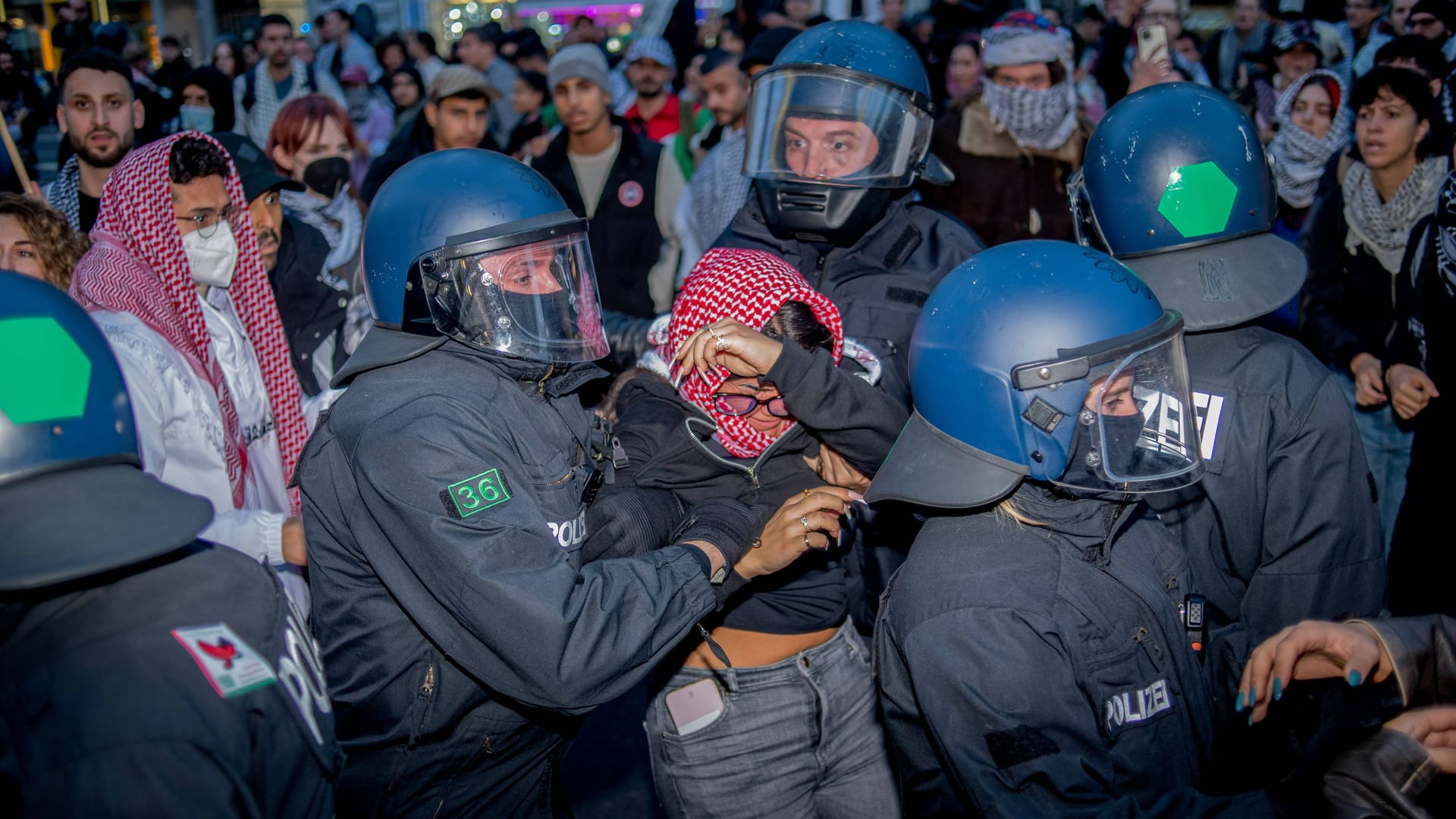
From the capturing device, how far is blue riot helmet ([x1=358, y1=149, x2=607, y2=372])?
215cm

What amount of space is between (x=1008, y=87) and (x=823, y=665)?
3.74m

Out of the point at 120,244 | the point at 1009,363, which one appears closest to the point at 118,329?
the point at 120,244

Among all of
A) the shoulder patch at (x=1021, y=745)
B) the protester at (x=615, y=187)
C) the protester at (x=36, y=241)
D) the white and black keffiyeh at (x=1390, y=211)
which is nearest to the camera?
the shoulder patch at (x=1021, y=745)

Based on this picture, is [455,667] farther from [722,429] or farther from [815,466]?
[815,466]

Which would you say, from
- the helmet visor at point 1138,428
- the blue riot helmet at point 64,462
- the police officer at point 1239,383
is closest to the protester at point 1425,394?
the police officer at point 1239,383

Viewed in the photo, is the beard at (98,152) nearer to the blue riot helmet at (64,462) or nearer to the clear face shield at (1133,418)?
the blue riot helmet at (64,462)

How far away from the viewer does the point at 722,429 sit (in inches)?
101

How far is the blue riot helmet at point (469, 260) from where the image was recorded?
2.15m

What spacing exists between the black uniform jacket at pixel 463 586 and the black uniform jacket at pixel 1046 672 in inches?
18.6

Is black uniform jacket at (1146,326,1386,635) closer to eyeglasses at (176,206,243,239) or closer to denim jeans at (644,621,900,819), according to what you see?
denim jeans at (644,621,900,819)

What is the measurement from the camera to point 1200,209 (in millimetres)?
2434

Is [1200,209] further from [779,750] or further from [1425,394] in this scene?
[1425,394]

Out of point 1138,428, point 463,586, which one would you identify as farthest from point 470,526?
point 1138,428

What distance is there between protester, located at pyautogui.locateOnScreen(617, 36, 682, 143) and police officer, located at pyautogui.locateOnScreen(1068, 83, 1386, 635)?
5527 millimetres
